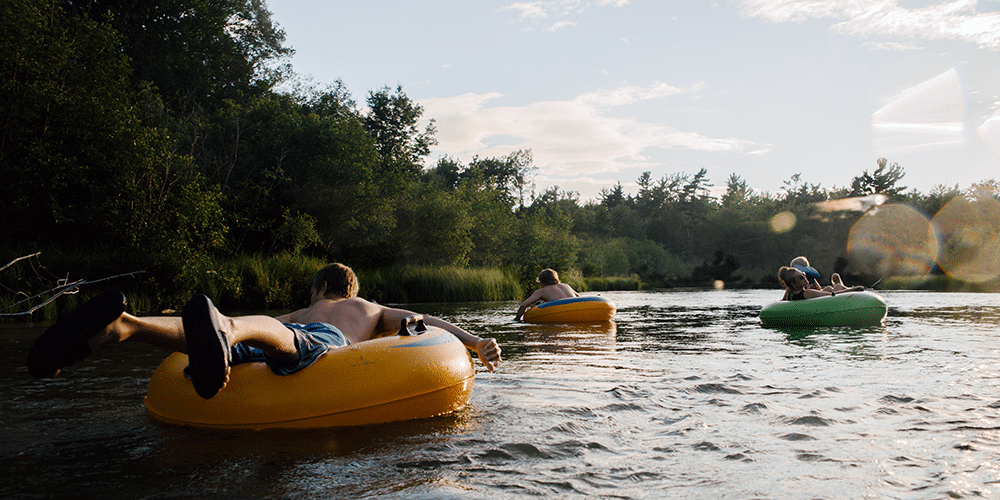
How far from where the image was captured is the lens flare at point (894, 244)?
142ft

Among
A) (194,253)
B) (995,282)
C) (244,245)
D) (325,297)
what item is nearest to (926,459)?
(325,297)

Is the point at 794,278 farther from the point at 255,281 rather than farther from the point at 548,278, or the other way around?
the point at 255,281

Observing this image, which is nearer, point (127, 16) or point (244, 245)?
point (244, 245)

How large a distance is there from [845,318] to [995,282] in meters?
29.1

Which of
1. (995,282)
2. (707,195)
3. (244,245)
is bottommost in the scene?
(995,282)

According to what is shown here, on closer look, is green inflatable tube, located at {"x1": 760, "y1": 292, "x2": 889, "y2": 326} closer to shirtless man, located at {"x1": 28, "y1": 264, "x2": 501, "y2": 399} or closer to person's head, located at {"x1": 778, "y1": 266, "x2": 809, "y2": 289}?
person's head, located at {"x1": 778, "y1": 266, "x2": 809, "y2": 289}

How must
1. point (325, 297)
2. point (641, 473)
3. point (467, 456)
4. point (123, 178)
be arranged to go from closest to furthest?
point (641, 473) < point (467, 456) < point (325, 297) < point (123, 178)

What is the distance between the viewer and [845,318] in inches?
389

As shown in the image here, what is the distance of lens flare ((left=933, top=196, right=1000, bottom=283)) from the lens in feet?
123

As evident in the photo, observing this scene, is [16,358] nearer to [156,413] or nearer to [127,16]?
[156,413]

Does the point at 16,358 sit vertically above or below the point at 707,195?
below

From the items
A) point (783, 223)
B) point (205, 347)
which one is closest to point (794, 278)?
point (205, 347)

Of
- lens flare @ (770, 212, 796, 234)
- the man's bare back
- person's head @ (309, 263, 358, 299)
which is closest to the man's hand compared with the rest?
the man's bare back

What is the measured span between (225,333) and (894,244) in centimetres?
5227
